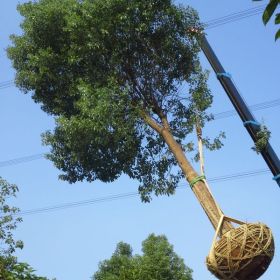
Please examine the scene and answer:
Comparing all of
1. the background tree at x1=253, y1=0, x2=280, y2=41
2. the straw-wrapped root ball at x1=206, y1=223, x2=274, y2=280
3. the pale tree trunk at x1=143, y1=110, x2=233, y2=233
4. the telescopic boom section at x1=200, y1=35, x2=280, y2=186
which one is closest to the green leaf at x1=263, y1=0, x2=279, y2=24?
the background tree at x1=253, y1=0, x2=280, y2=41

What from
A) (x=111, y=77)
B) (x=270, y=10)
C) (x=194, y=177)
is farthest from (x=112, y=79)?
(x=270, y=10)

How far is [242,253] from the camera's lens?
7512mm

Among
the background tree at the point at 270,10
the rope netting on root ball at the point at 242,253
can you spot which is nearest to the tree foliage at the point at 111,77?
the rope netting on root ball at the point at 242,253

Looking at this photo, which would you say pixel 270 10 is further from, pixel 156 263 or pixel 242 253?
pixel 156 263

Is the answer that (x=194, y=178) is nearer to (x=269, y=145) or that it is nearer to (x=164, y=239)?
(x=269, y=145)

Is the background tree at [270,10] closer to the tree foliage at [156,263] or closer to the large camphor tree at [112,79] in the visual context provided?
the large camphor tree at [112,79]

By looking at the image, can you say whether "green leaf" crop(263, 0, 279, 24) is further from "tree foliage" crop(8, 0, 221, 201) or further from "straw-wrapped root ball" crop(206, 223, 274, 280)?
"tree foliage" crop(8, 0, 221, 201)

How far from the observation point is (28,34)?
480 inches

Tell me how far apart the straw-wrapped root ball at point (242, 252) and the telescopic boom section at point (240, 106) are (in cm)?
326

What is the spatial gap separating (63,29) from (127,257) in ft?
77.8

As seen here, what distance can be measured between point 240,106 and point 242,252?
5497mm

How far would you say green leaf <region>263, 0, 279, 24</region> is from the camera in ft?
9.11

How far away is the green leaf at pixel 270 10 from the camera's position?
278cm

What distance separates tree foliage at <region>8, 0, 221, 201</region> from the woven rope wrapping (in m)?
3.70
